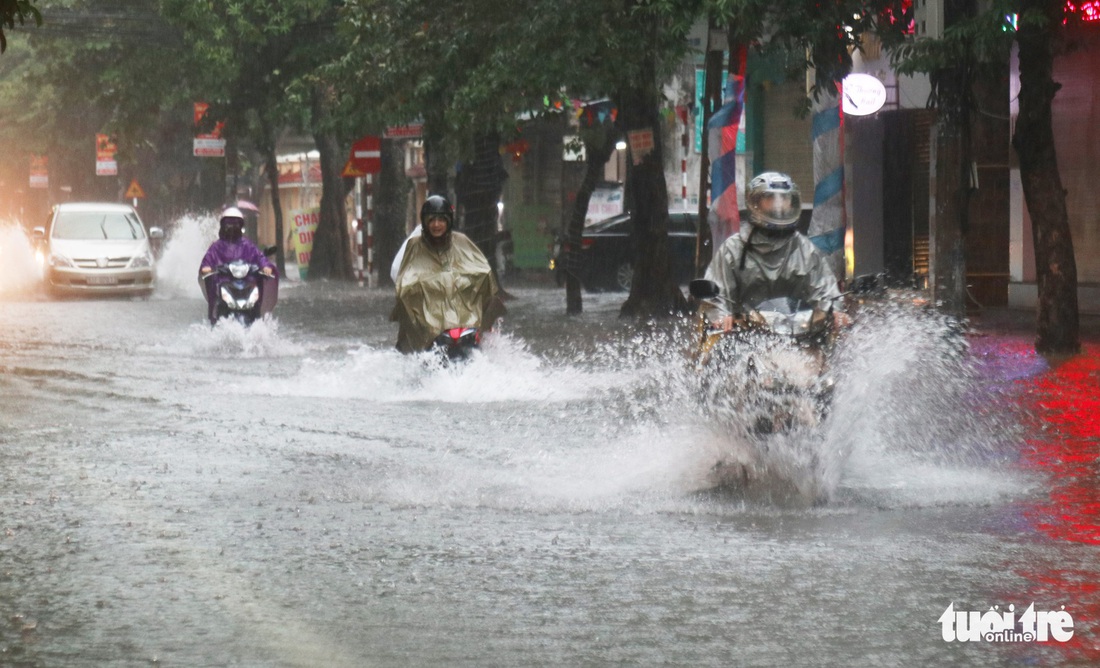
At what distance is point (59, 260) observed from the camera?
3164 centimetres

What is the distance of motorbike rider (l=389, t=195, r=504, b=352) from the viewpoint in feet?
47.1

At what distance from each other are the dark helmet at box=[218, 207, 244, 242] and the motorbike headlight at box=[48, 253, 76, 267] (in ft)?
42.3

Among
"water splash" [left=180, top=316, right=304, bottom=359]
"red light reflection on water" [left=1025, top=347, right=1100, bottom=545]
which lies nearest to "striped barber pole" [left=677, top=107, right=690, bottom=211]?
"water splash" [left=180, top=316, right=304, bottom=359]

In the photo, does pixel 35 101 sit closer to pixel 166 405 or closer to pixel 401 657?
pixel 166 405

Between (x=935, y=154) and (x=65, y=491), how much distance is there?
12.3 metres

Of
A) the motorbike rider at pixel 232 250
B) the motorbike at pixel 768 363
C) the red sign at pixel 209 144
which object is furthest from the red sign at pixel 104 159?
the motorbike at pixel 768 363

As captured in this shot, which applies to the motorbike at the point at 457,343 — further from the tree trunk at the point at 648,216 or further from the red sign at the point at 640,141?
the tree trunk at the point at 648,216

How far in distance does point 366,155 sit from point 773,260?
27619mm

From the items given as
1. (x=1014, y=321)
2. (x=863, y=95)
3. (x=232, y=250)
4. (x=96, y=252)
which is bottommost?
(x=1014, y=321)

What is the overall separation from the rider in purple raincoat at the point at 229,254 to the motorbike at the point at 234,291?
0.04ft

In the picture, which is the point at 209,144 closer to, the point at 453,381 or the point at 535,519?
the point at 453,381

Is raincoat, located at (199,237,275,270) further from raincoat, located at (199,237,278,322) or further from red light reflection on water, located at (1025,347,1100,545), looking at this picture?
red light reflection on water, located at (1025,347,1100,545)

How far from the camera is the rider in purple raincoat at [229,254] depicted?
19422 mm

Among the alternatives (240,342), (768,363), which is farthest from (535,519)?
(240,342)
